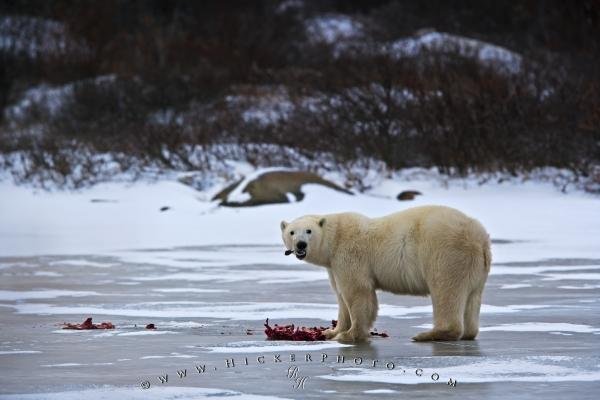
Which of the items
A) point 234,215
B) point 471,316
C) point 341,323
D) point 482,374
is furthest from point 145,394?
point 234,215

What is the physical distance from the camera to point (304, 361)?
6.12 m

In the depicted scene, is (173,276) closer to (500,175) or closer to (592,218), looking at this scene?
(592,218)

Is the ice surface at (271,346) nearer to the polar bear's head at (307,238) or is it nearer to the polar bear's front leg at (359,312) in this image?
the polar bear's front leg at (359,312)

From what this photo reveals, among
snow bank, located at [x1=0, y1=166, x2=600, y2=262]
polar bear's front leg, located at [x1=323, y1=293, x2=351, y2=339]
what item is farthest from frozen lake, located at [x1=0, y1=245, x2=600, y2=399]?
snow bank, located at [x1=0, y1=166, x2=600, y2=262]

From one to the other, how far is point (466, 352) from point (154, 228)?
1216 cm

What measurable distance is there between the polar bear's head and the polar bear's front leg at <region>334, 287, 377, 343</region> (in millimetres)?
271

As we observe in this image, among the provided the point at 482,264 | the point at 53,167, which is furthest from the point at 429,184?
the point at 482,264

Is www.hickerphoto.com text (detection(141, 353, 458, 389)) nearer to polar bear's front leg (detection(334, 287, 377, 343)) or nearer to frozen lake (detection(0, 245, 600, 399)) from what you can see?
frozen lake (detection(0, 245, 600, 399))

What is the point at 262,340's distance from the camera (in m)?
6.95

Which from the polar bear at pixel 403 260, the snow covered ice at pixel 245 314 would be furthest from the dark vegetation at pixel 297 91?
the polar bear at pixel 403 260

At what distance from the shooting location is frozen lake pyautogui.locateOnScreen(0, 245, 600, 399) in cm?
535

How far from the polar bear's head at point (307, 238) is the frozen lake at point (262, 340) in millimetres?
542

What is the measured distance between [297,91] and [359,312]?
2029cm
